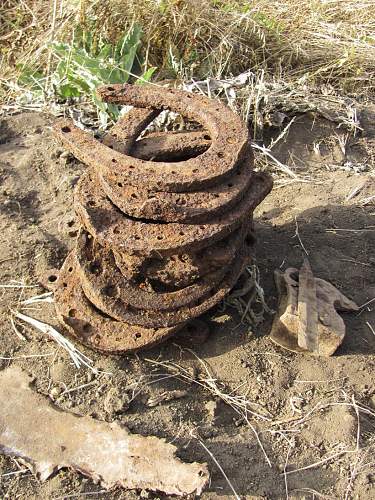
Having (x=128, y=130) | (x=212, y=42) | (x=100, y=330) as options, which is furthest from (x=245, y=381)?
(x=212, y=42)

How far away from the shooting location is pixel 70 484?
2.29 metres

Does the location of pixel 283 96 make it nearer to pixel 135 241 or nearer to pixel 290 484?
pixel 135 241

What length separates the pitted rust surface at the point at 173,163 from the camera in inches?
94.1

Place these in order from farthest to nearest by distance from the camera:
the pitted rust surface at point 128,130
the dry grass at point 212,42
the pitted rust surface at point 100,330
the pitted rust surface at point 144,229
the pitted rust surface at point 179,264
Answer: the dry grass at point 212,42 → the pitted rust surface at point 128,130 → the pitted rust surface at point 100,330 → the pitted rust surface at point 179,264 → the pitted rust surface at point 144,229

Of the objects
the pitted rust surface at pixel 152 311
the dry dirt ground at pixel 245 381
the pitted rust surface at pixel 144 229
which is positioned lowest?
the dry dirt ground at pixel 245 381

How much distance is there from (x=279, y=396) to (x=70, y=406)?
0.88 metres

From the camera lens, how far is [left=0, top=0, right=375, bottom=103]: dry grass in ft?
14.9

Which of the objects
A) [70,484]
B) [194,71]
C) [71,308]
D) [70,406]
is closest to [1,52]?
[194,71]

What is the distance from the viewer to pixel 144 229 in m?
2.36

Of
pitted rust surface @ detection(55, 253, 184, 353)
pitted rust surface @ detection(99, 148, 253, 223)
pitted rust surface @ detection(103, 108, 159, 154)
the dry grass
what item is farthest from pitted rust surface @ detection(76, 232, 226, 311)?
the dry grass

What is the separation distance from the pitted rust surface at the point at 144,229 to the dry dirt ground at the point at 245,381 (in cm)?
44

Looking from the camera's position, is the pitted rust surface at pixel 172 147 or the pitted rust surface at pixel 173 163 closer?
the pitted rust surface at pixel 173 163

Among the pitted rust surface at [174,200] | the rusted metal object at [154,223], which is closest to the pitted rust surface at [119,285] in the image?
the rusted metal object at [154,223]

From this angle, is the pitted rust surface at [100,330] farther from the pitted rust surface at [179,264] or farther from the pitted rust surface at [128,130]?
the pitted rust surface at [128,130]
